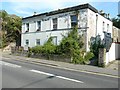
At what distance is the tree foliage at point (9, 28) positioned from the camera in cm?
3750

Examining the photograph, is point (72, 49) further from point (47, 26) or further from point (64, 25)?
point (47, 26)

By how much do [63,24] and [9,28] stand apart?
15.1 meters

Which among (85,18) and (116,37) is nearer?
(85,18)

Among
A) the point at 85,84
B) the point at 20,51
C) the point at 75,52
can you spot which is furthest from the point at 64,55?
the point at 85,84

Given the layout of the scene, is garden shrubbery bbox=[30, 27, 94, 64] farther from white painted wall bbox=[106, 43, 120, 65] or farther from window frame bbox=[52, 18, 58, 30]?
window frame bbox=[52, 18, 58, 30]

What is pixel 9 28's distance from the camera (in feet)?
125

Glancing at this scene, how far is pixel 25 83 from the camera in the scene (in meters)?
9.99

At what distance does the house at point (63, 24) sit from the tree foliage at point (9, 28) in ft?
16.5

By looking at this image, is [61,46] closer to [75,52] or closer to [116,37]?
[75,52]

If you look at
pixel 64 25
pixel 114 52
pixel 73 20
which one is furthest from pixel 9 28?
pixel 114 52

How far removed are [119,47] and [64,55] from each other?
7083mm

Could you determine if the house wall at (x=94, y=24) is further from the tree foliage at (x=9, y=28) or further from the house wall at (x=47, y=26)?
the tree foliage at (x=9, y=28)

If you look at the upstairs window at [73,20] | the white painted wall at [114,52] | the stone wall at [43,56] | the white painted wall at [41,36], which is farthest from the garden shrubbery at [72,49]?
the white painted wall at [41,36]

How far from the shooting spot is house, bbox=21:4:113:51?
23859mm
